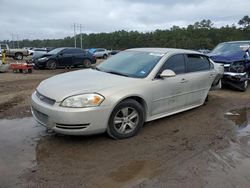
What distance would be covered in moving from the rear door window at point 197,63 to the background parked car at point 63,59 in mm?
13305

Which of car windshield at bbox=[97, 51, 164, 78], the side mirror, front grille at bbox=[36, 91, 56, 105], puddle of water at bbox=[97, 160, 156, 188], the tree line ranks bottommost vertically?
puddle of water at bbox=[97, 160, 156, 188]

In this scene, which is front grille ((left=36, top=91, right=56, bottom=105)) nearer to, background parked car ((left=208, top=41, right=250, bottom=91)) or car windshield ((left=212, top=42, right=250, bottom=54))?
background parked car ((left=208, top=41, right=250, bottom=91))

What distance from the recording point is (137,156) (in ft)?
13.5

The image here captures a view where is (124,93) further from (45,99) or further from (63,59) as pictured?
(63,59)

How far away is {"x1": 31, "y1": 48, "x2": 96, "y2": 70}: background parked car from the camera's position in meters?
18.1

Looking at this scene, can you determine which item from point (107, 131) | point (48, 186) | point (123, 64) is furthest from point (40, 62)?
point (48, 186)

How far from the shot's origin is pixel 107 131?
4.57m

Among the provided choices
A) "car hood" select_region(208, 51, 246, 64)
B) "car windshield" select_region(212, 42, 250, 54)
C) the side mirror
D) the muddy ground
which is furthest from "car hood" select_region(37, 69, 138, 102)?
"car windshield" select_region(212, 42, 250, 54)

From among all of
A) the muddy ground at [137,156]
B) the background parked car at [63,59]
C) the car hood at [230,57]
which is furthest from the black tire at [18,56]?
the muddy ground at [137,156]

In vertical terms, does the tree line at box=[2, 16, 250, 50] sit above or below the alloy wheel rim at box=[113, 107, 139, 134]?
above

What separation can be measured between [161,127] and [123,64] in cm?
143

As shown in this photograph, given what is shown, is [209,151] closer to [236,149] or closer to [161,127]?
[236,149]

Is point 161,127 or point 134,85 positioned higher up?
point 134,85

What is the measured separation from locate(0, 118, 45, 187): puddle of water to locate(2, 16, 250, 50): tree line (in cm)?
6550
